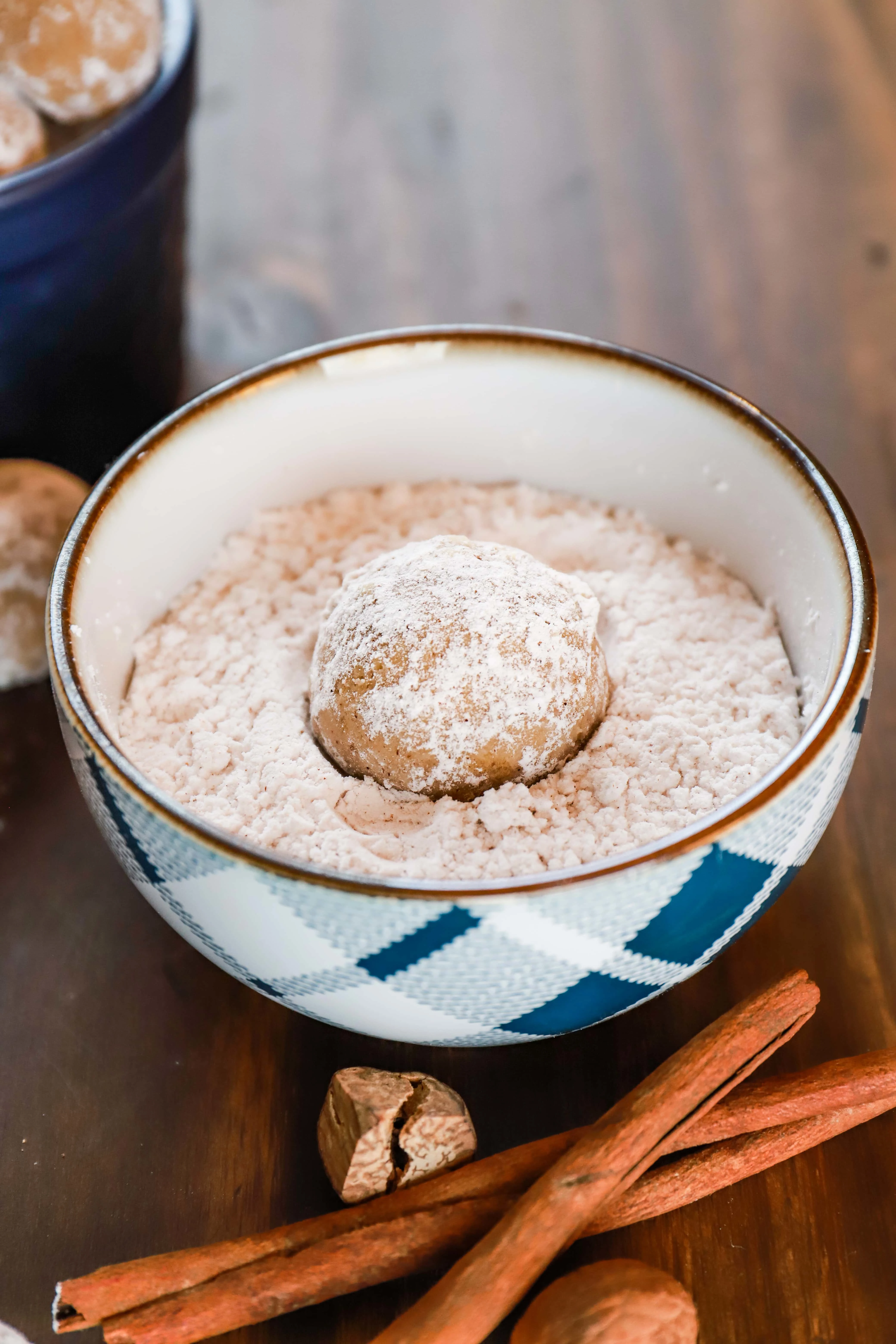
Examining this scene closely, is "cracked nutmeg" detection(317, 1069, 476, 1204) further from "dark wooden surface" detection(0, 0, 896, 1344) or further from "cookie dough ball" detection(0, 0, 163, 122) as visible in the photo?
"cookie dough ball" detection(0, 0, 163, 122)

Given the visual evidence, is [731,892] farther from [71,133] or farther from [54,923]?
[71,133]

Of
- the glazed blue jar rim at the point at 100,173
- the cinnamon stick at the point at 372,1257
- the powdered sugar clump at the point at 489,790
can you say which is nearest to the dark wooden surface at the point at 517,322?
the cinnamon stick at the point at 372,1257

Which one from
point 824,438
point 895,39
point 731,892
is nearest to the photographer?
point 731,892

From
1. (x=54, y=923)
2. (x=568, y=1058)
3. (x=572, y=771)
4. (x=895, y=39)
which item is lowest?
(x=54, y=923)

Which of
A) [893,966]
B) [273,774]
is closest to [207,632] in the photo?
[273,774]

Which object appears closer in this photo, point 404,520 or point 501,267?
point 404,520

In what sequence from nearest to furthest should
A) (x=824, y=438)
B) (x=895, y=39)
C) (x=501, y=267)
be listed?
(x=824, y=438), (x=501, y=267), (x=895, y=39)

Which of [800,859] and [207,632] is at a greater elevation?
[800,859]

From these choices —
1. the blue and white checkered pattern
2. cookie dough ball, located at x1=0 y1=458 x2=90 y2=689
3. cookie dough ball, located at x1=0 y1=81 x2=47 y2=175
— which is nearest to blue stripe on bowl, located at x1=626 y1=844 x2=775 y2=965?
the blue and white checkered pattern
